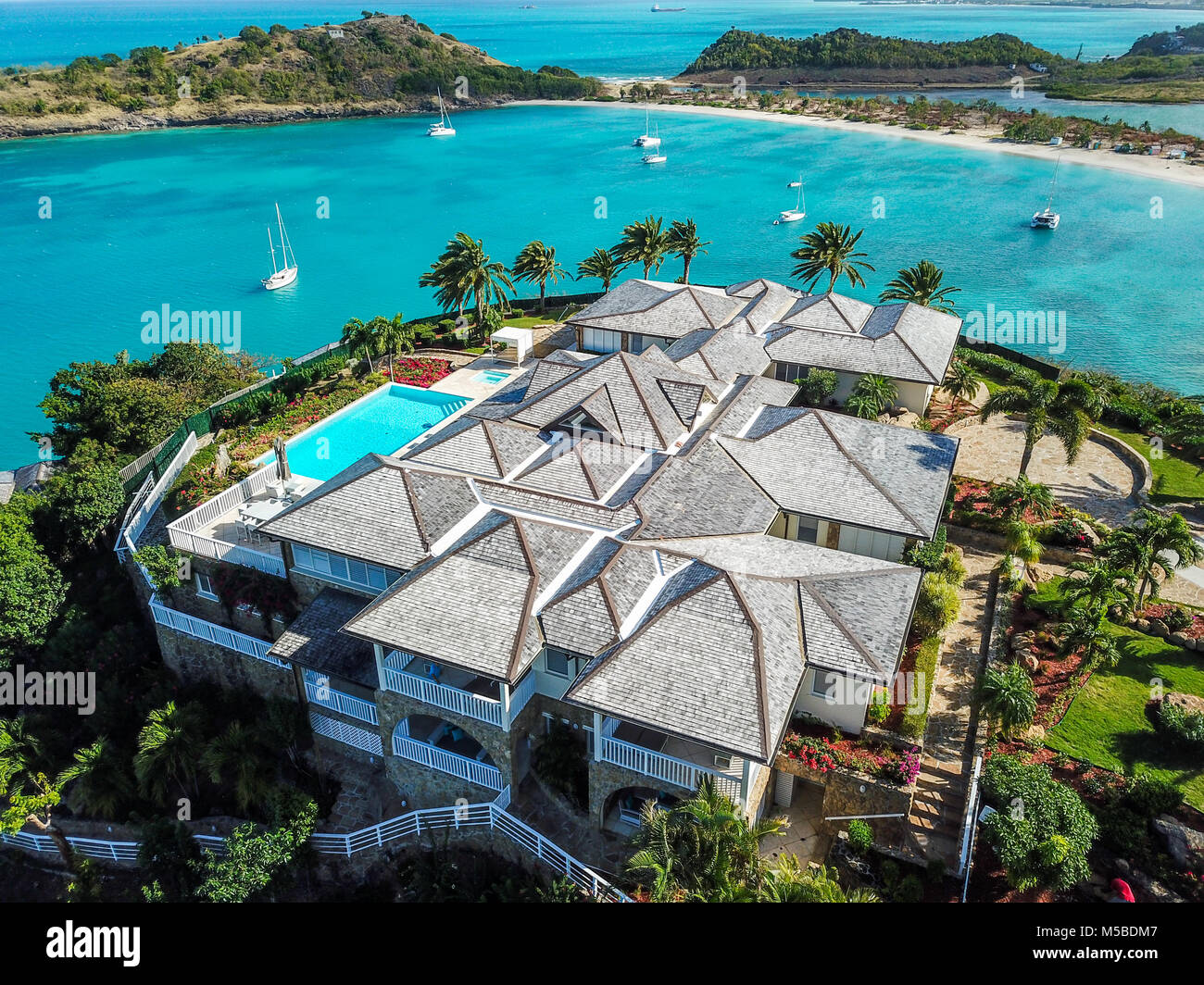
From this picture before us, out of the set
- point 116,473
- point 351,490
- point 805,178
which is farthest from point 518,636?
point 805,178

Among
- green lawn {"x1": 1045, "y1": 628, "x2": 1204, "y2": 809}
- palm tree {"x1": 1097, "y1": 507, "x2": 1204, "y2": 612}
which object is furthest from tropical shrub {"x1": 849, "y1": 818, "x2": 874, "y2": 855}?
palm tree {"x1": 1097, "y1": 507, "x2": 1204, "y2": 612}

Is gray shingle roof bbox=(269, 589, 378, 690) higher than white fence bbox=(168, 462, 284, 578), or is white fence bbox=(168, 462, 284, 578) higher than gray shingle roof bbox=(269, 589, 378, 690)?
white fence bbox=(168, 462, 284, 578)

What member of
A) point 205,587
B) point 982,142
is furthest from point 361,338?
point 982,142

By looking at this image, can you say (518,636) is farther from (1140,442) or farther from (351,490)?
(1140,442)

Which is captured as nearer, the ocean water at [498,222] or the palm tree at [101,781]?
the palm tree at [101,781]

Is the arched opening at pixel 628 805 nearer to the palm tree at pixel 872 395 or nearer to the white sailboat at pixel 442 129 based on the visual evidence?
the palm tree at pixel 872 395

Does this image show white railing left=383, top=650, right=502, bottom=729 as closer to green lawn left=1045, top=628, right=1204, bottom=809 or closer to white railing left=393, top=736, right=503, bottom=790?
white railing left=393, top=736, right=503, bottom=790

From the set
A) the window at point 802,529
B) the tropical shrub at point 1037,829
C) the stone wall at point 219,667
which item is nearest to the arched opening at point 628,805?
the tropical shrub at point 1037,829

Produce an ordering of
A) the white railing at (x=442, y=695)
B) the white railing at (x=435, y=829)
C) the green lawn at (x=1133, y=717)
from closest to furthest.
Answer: the white railing at (x=435, y=829), the white railing at (x=442, y=695), the green lawn at (x=1133, y=717)
